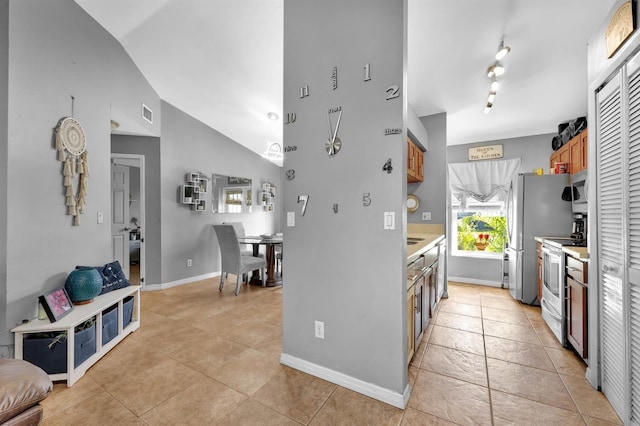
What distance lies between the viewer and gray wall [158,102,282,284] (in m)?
4.29

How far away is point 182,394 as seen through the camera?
1.79 metres

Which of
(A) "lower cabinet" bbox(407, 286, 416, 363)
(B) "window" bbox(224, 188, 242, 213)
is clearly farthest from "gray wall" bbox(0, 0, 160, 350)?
(A) "lower cabinet" bbox(407, 286, 416, 363)

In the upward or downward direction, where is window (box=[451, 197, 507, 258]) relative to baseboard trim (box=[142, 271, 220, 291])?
upward

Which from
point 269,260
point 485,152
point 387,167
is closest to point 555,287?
point 387,167

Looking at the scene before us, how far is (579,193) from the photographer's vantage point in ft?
10.8

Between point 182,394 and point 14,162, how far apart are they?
6.74 ft

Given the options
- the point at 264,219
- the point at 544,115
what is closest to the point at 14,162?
the point at 264,219

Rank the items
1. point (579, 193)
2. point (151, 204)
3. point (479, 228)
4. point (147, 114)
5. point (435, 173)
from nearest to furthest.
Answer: point (579, 193)
point (147, 114)
point (435, 173)
point (151, 204)
point (479, 228)

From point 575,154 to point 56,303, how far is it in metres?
5.54

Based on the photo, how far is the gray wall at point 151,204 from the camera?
13.7 ft

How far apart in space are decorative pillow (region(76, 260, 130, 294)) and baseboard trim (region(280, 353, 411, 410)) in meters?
1.89

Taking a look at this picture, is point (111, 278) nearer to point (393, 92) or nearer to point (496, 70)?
point (393, 92)

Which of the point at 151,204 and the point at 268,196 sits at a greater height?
the point at 268,196

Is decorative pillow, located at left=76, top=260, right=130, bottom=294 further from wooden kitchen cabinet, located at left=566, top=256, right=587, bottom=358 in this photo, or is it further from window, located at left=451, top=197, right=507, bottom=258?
window, located at left=451, top=197, right=507, bottom=258
